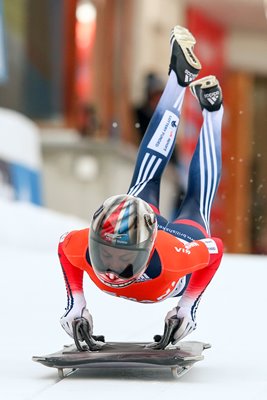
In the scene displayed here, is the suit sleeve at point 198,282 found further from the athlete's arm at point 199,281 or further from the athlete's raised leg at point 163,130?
the athlete's raised leg at point 163,130

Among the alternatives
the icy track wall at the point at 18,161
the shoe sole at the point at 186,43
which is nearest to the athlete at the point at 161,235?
the shoe sole at the point at 186,43

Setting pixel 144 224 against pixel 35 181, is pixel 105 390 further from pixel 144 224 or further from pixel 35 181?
pixel 35 181

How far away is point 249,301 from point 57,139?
23.2 ft

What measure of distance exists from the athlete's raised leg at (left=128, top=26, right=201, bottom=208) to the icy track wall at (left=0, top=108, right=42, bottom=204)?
4858 mm

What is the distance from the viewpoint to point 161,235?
4.23m

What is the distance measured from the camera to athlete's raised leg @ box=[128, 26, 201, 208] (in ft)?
16.1

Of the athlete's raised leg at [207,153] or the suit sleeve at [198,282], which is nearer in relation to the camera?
the suit sleeve at [198,282]

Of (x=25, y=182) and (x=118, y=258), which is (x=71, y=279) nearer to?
(x=118, y=258)

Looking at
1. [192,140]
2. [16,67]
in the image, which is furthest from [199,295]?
[192,140]

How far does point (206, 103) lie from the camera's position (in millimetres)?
5023

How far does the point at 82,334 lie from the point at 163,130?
3.61 feet

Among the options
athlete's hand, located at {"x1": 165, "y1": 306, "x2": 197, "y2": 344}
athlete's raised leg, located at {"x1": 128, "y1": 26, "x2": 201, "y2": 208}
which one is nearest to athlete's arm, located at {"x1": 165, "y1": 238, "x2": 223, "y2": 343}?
athlete's hand, located at {"x1": 165, "y1": 306, "x2": 197, "y2": 344}

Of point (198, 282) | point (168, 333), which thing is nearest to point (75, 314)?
point (168, 333)

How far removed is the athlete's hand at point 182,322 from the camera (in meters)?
4.16
